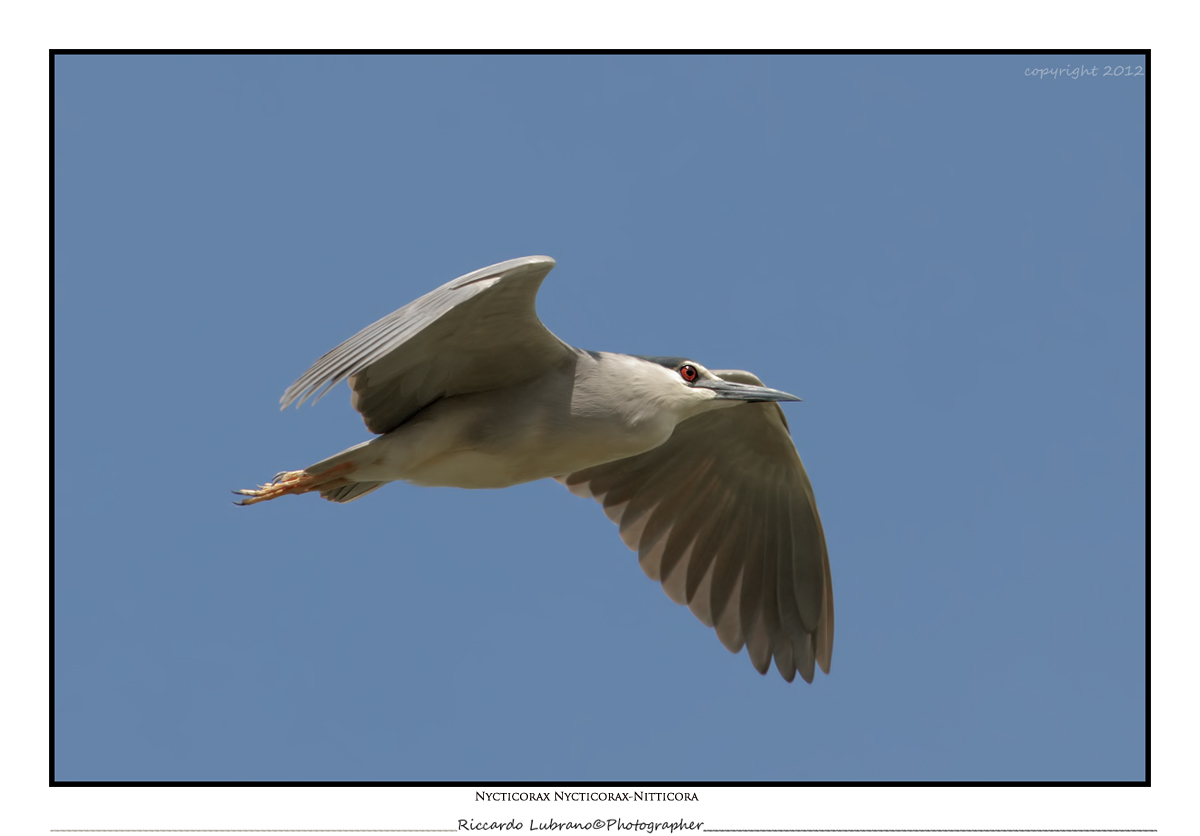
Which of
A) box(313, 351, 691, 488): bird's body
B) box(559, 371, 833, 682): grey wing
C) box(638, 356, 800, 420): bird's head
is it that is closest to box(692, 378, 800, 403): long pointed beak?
box(638, 356, 800, 420): bird's head

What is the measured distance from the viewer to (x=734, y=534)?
435 inches

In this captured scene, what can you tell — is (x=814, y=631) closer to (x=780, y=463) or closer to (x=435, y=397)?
(x=780, y=463)

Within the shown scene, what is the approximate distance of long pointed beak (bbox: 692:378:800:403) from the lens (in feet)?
29.7

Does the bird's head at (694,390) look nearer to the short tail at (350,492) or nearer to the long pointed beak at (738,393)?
the long pointed beak at (738,393)

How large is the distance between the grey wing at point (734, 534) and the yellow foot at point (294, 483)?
7.49ft

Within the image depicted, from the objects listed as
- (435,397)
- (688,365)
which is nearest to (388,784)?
(435,397)

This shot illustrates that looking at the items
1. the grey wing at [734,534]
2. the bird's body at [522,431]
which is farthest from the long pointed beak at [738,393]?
the grey wing at [734,534]

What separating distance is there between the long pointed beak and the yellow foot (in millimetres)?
2145

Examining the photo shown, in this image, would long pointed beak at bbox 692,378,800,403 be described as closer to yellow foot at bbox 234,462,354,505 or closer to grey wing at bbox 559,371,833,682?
grey wing at bbox 559,371,833,682

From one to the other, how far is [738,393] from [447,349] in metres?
1.75

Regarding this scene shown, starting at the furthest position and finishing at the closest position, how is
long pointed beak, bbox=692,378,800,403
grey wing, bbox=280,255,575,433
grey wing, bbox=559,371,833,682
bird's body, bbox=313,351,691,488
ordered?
grey wing, bbox=559,371,833,682 → long pointed beak, bbox=692,378,800,403 → bird's body, bbox=313,351,691,488 → grey wing, bbox=280,255,575,433

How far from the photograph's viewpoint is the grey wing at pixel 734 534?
10.8m

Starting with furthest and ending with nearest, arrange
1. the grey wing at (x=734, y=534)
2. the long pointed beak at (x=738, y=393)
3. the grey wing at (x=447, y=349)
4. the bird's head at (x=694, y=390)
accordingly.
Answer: the grey wing at (x=734, y=534)
the long pointed beak at (x=738, y=393)
the bird's head at (x=694, y=390)
the grey wing at (x=447, y=349)
